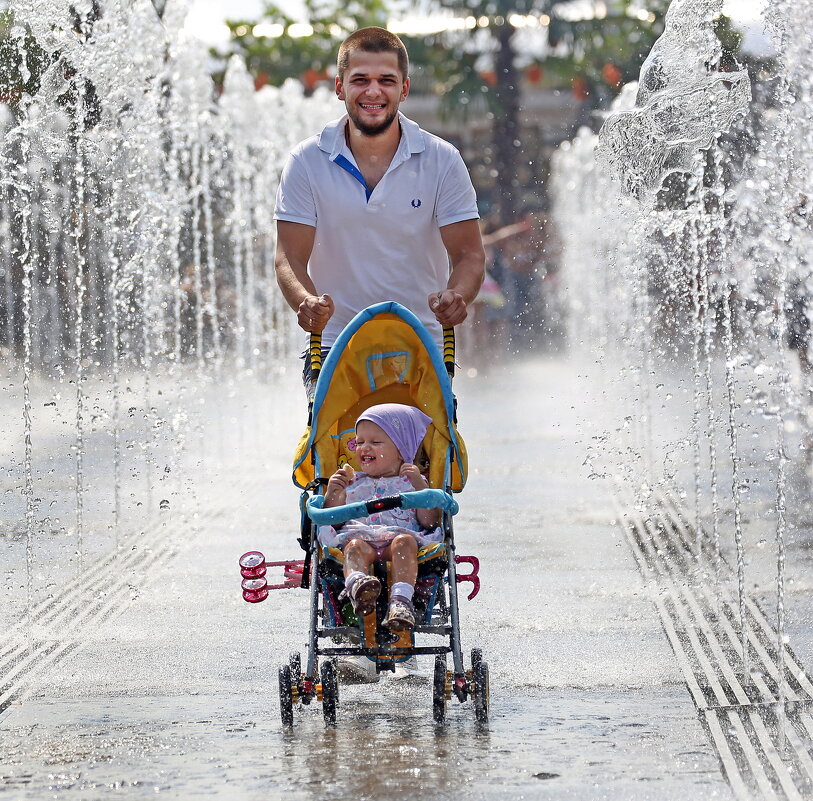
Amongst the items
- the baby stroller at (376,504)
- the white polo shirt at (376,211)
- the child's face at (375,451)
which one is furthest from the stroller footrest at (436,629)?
the white polo shirt at (376,211)

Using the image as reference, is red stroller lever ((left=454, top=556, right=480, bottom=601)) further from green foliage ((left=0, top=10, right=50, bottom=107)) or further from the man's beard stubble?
green foliage ((left=0, top=10, right=50, bottom=107))

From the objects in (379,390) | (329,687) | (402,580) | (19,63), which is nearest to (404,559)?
(402,580)

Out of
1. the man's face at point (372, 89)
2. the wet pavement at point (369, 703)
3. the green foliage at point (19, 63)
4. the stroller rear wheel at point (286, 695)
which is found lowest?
the wet pavement at point (369, 703)

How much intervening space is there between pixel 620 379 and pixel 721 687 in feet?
43.5

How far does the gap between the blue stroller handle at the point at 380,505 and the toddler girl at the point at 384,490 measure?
0.10 meters

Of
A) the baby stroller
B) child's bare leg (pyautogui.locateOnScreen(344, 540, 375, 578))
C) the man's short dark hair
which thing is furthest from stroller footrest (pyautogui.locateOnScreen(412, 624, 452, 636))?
the man's short dark hair

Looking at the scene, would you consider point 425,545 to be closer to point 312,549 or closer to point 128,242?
point 312,549

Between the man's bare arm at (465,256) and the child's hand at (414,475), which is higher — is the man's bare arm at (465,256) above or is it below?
above

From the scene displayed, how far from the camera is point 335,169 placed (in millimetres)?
5211

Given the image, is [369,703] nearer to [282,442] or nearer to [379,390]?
[379,390]

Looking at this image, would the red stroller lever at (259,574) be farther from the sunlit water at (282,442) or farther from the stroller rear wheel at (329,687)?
the stroller rear wheel at (329,687)

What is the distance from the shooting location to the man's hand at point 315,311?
192 inches

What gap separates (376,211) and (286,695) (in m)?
1.56

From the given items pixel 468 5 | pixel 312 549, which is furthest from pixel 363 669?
pixel 468 5
